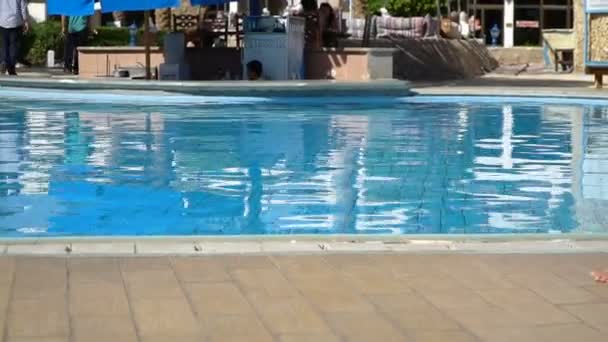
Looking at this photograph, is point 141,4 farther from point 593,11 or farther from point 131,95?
point 593,11

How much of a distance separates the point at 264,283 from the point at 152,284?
1.71 feet

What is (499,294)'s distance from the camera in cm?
505

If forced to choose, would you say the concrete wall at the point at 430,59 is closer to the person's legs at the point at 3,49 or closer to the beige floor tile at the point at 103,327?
the person's legs at the point at 3,49

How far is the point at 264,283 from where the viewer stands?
204 inches

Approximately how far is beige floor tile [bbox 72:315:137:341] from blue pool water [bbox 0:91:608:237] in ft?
8.70

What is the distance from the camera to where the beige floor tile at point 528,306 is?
15.2 ft

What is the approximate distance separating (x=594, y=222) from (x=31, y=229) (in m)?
3.80

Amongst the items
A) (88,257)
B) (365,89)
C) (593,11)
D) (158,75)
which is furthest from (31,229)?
(593,11)

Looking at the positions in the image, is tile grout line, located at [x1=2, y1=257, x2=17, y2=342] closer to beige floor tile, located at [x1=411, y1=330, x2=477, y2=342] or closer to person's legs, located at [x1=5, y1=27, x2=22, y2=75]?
beige floor tile, located at [x1=411, y1=330, x2=477, y2=342]

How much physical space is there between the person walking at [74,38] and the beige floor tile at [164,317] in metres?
16.4

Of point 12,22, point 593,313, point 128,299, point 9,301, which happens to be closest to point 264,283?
point 128,299

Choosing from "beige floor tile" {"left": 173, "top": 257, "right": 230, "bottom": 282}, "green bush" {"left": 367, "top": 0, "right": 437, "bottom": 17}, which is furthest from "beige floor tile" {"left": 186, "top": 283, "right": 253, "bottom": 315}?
"green bush" {"left": 367, "top": 0, "right": 437, "bottom": 17}

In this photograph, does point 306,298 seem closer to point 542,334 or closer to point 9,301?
point 542,334

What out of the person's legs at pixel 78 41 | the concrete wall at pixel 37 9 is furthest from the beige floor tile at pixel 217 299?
the concrete wall at pixel 37 9
